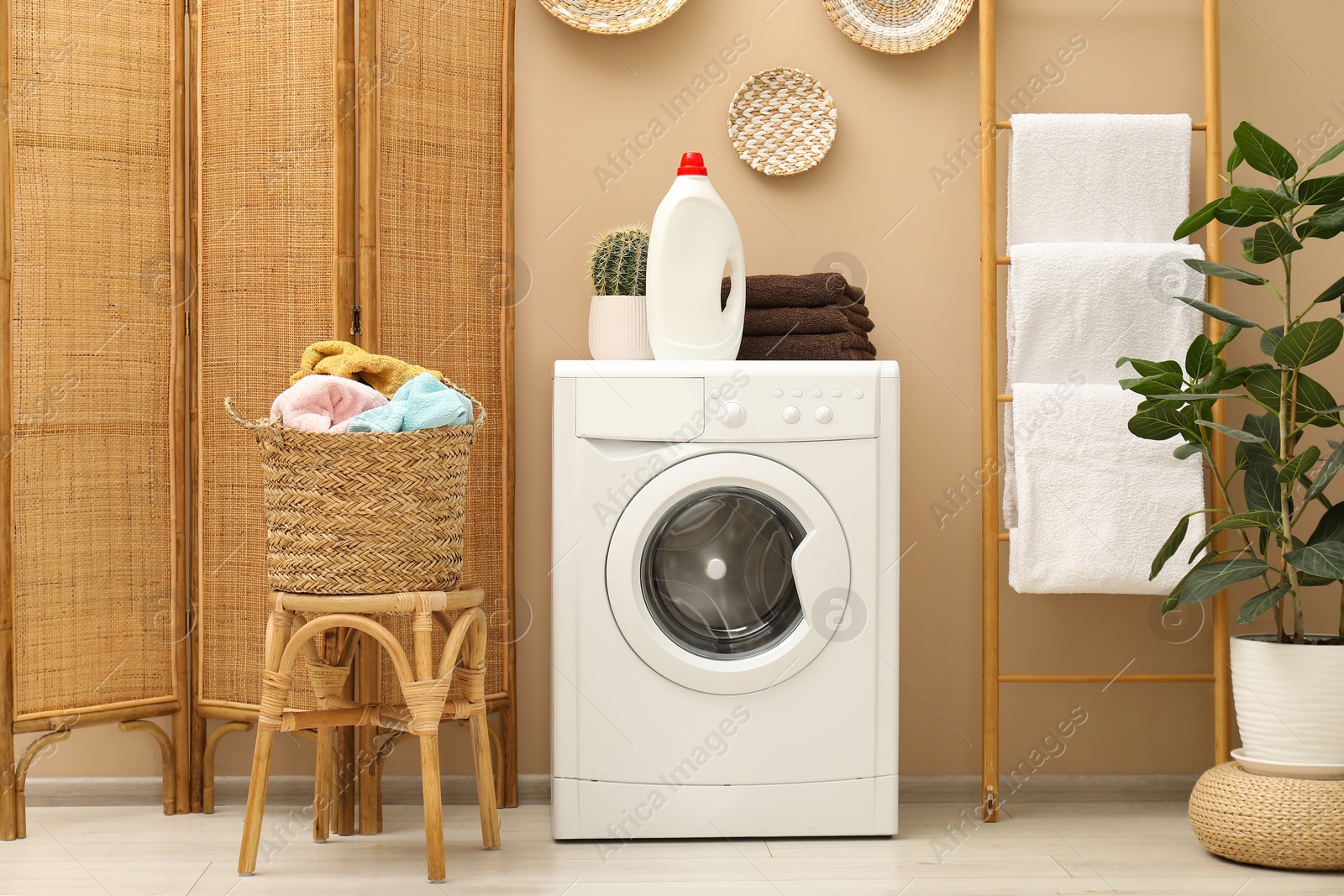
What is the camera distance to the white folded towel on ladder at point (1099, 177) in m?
2.05

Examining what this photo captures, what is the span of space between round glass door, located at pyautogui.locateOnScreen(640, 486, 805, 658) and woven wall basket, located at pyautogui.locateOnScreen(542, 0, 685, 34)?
102 cm

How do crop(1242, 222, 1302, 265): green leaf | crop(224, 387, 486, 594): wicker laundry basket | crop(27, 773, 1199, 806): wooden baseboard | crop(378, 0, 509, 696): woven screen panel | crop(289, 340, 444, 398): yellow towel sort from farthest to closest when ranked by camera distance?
1. crop(27, 773, 1199, 806): wooden baseboard
2. crop(378, 0, 509, 696): woven screen panel
3. crop(1242, 222, 1302, 265): green leaf
4. crop(289, 340, 444, 398): yellow towel
5. crop(224, 387, 486, 594): wicker laundry basket

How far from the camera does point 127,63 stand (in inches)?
78.4

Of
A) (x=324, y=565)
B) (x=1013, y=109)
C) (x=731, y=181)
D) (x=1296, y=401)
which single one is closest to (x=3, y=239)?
(x=324, y=565)

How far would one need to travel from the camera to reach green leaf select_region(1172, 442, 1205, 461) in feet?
5.92

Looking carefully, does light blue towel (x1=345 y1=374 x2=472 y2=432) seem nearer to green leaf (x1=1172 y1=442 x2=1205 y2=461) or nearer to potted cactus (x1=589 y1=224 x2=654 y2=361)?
potted cactus (x1=589 y1=224 x2=654 y2=361)

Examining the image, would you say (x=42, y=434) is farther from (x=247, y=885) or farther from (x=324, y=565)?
(x=247, y=885)

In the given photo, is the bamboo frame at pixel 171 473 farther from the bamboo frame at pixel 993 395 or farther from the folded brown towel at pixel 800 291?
the bamboo frame at pixel 993 395

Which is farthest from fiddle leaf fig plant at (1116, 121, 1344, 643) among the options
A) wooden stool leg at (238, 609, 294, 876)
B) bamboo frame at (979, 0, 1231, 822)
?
wooden stool leg at (238, 609, 294, 876)

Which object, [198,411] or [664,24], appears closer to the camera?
[198,411]

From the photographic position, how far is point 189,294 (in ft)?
6.66

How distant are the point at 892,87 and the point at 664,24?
0.50 metres

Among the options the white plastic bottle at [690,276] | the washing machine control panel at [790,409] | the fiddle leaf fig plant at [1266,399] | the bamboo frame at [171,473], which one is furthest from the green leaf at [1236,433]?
the bamboo frame at [171,473]

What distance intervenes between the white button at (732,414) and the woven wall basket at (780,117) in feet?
2.09
